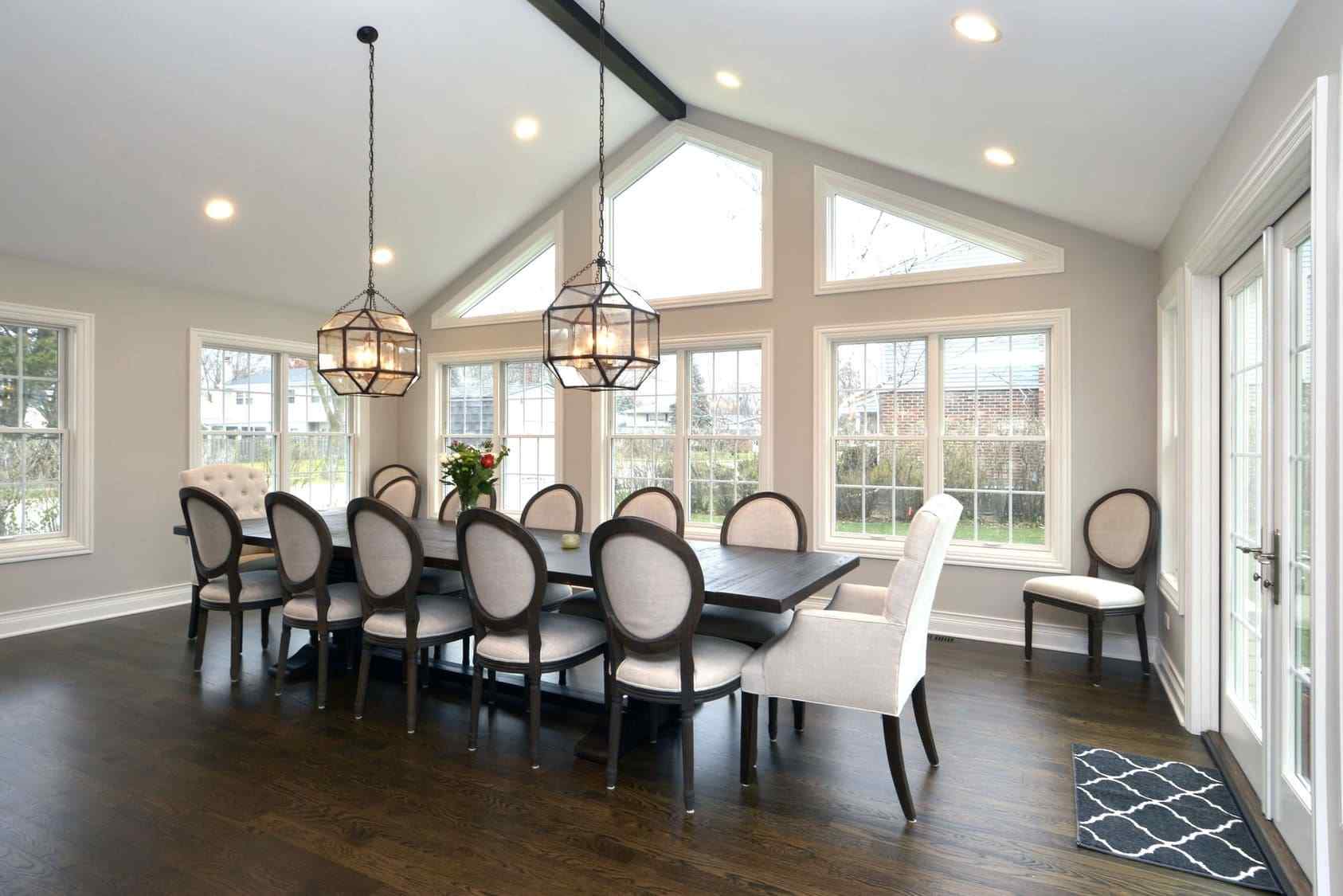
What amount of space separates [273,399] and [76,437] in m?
1.55

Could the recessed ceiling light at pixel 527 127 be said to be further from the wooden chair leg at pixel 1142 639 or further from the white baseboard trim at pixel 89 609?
the wooden chair leg at pixel 1142 639

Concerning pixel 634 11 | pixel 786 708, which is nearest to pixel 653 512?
pixel 786 708

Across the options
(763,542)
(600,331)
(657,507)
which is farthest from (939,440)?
(600,331)

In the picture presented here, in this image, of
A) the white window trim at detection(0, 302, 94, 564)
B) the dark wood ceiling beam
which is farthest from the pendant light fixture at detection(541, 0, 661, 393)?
the white window trim at detection(0, 302, 94, 564)

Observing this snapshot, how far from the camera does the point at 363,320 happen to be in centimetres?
407

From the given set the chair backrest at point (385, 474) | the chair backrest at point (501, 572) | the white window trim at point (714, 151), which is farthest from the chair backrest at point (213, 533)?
the white window trim at point (714, 151)

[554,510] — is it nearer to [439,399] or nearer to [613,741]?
[613,741]

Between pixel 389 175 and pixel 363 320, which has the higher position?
pixel 389 175

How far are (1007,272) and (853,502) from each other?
182 cm

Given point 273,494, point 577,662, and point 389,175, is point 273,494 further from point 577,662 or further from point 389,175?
point 389,175

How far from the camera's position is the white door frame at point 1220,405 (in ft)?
5.98

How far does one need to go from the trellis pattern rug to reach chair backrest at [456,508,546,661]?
81.7 inches

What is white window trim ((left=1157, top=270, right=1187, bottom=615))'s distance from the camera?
12.0ft

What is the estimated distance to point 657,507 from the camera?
4.52 metres
